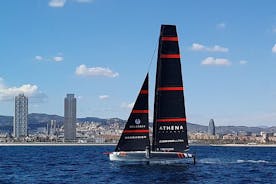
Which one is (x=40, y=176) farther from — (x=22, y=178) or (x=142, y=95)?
(x=142, y=95)

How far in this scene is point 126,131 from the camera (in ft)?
249

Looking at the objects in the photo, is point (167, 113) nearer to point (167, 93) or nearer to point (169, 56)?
point (167, 93)

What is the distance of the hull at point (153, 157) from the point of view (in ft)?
235

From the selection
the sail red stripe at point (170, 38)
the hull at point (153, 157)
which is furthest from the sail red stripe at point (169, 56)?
the hull at point (153, 157)

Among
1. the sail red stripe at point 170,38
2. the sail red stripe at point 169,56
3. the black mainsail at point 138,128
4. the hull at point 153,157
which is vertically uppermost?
the sail red stripe at point 170,38

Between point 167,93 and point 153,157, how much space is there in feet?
28.6

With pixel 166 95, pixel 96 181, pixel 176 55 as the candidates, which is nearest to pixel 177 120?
pixel 166 95

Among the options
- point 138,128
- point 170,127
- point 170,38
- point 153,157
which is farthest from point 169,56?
point 153,157

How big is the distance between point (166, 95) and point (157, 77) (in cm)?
269

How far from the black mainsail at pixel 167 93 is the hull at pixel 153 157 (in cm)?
178

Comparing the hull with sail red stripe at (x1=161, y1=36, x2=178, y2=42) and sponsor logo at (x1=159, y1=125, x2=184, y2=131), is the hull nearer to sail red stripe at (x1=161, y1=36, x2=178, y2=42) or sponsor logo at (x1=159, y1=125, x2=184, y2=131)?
sponsor logo at (x1=159, y1=125, x2=184, y2=131)

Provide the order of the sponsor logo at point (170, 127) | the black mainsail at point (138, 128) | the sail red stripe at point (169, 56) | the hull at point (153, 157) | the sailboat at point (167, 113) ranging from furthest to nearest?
the black mainsail at point (138, 128) → the sponsor logo at point (170, 127) → the sail red stripe at point (169, 56) → the sailboat at point (167, 113) → the hull at point (153, 157)

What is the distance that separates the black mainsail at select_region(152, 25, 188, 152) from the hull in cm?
178

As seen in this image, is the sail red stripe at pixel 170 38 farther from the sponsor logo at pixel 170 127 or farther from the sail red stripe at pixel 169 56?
the sponsor logo at pixel 170 127
